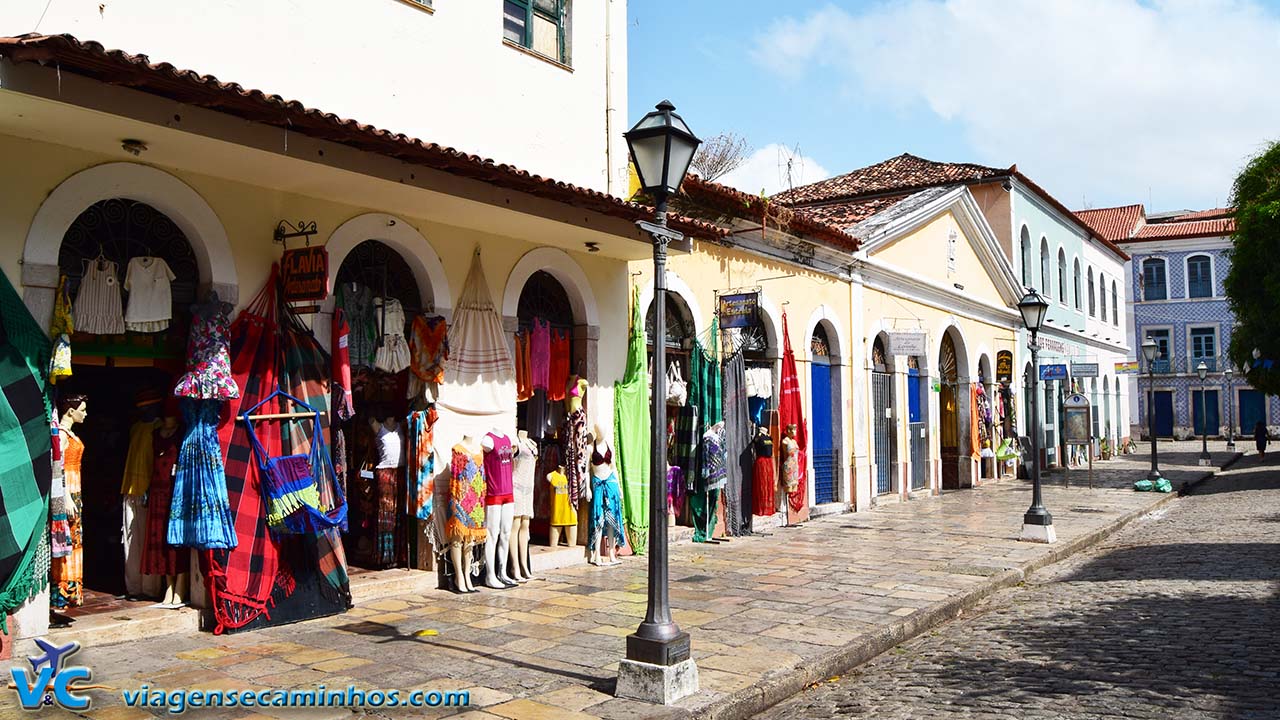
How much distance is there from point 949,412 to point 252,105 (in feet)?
58.9

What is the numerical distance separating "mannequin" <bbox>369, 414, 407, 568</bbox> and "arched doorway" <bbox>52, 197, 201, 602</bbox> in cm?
189

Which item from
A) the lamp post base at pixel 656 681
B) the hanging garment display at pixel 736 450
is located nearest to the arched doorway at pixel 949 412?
the hanging garment display at pixel 736 450

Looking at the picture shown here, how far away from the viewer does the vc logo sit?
521 centimetres

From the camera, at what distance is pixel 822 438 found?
15289 millimetres

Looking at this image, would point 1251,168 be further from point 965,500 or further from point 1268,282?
point 965,500

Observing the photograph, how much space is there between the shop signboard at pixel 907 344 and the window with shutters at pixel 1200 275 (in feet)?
125

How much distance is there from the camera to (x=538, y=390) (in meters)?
10.5

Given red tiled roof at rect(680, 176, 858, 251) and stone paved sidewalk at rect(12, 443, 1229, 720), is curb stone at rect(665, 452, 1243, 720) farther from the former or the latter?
red tiled roof at rect(680, 176, 858, 251)

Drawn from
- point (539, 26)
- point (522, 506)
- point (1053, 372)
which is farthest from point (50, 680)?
point (1053, 372)

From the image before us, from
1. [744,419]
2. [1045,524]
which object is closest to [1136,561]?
[1045,524]

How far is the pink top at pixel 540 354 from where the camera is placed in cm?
1019

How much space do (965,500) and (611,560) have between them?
32.5 ft

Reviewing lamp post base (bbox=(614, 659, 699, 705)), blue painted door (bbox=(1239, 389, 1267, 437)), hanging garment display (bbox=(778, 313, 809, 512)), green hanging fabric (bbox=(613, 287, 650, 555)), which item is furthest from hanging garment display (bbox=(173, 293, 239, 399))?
blue painted door (bbox=(1239, 389, 1267, 437))

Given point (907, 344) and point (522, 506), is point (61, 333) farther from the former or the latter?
point (907, 344)
